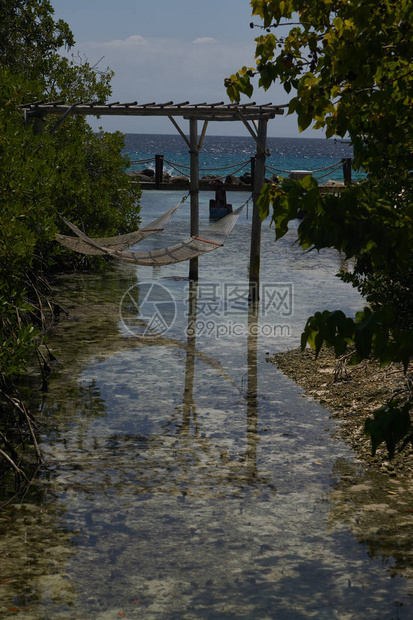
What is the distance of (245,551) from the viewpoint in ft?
13.0

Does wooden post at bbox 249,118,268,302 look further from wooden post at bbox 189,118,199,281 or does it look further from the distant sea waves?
the distant sea waves

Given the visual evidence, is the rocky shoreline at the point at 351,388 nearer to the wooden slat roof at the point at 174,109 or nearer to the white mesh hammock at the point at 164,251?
the white mesh hammock at the point at 164,251

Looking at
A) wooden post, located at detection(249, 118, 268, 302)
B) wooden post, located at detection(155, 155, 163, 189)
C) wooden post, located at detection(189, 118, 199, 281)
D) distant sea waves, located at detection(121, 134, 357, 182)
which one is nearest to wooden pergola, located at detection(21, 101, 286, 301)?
wooden post, located at detection(249, 118, 268, 302)

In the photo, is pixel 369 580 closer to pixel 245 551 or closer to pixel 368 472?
pixel 245 551

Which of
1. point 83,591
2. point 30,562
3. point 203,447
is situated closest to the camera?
point 83,591

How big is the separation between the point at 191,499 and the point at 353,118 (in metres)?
2.57

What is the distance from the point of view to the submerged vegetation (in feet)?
19.0

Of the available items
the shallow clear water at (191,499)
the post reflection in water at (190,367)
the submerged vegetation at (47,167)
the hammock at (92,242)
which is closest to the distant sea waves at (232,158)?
the submerged vegetation at (47,167)

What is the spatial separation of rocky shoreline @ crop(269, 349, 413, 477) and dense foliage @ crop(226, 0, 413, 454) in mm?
2318

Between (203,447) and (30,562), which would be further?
(203,447)

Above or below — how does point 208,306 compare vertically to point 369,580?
above

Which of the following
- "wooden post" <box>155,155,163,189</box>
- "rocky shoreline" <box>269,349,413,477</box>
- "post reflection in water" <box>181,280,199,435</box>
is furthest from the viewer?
"wooden post" <box>155,155,163,189</box>

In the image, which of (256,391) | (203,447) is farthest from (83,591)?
(256,391)

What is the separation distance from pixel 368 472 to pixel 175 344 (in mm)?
3608
